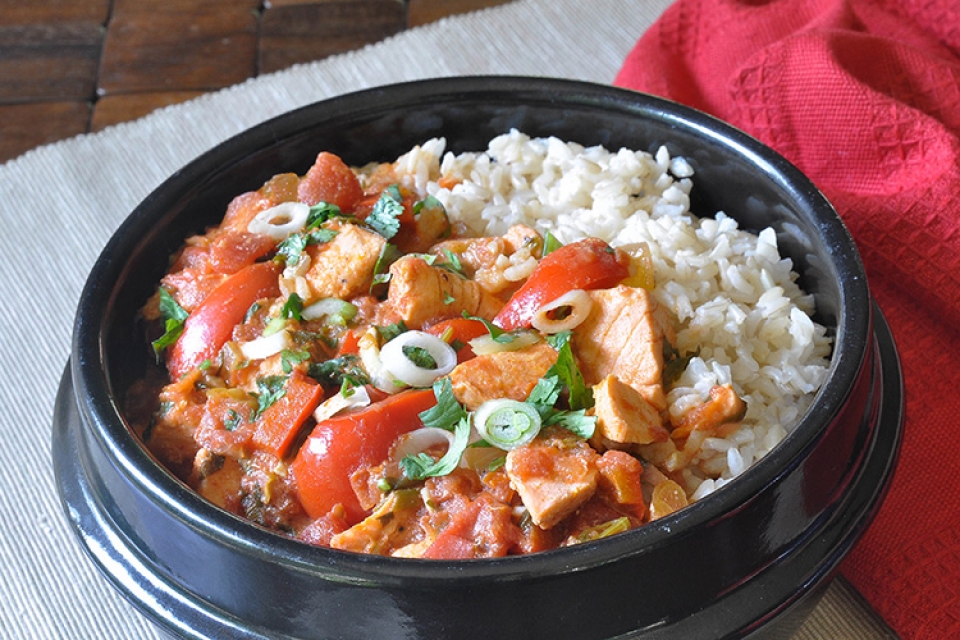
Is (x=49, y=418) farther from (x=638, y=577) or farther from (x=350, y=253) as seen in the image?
(x=638, y=577)

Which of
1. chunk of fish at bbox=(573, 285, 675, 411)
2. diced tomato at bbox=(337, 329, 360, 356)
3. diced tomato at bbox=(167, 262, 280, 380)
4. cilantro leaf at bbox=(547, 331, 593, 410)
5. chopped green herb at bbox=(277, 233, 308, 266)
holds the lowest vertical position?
diced tomato at bbox=(167, 262, 280, 380)

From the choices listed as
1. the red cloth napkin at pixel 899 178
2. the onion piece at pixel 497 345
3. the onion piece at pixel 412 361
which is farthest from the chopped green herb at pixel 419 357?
the red cloth napkin at pixel 899 178

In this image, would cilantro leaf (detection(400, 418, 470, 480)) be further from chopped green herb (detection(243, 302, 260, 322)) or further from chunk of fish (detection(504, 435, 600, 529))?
chopped green herb (detection(243, 302, 260, 322))

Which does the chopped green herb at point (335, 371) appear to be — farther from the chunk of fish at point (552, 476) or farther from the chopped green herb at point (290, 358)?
the chunk of fish at point (552, 476)

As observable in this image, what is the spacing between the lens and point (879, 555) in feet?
9.24

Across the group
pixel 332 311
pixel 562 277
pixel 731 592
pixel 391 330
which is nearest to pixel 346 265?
pixel 332 311

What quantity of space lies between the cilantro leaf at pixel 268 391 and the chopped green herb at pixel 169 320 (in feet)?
1.24

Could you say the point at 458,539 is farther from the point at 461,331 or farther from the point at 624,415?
the point at 461,331

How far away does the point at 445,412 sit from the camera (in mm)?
2398

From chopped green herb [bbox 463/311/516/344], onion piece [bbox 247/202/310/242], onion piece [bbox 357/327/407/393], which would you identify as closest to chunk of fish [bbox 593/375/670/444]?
chopped green herb [bbox 463/311/516/344]

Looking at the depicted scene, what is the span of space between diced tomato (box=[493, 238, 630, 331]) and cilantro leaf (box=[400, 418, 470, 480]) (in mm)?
373

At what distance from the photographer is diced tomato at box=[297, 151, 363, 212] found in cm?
304

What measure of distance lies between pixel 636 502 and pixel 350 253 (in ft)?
3.26

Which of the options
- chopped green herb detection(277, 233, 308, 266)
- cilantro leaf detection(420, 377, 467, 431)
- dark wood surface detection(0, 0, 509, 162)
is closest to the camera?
cilantro leaf detection(420, 377, 467, 431)
